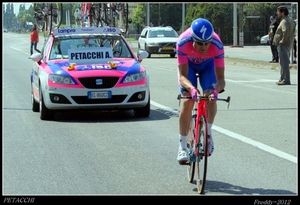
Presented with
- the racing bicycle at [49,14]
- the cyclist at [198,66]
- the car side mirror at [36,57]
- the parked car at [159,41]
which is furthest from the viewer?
the parked car at [159,41]

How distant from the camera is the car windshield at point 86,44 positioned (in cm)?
1452

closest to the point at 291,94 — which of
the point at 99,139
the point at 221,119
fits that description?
the point at 221,119

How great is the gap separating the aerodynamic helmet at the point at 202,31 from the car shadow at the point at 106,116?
237 inches

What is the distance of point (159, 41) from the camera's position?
41.5 meters

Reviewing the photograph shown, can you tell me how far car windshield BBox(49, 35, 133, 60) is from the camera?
572 inches

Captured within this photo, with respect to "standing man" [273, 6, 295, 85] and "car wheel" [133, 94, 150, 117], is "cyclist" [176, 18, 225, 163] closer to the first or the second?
"car wheel" [133, 94, 150, 117]

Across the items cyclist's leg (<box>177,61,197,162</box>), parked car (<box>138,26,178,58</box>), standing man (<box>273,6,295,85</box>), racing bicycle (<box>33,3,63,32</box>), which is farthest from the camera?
parked car (<box>138,26,178,58</box>)

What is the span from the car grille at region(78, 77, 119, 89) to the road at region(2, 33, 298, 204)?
602mm

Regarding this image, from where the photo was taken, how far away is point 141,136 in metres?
11.3

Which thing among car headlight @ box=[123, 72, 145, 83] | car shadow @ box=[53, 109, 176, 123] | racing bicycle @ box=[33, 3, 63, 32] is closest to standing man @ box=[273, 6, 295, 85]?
racing bicycle @ box=[33, 3, 63, 32]

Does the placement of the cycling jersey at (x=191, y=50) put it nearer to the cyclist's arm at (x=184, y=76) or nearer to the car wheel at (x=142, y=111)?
the cyclist's arm at (x=184, y=76)

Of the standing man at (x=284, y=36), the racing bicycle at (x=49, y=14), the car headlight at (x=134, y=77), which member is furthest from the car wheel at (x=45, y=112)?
the racing bicycle at (x=49, y=14)
